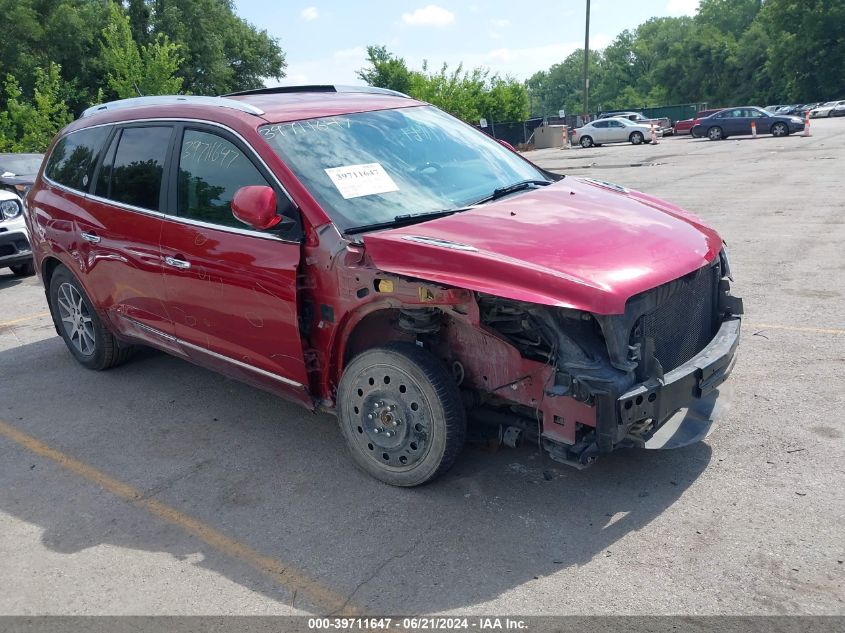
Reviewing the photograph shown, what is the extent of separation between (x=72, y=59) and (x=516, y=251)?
148 feet

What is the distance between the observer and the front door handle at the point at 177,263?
446 cm

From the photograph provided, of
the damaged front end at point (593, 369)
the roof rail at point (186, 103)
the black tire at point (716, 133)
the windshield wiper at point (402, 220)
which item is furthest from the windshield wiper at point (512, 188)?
the black tire at point (716, 133)

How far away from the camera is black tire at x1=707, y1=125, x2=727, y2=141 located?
35.6 m

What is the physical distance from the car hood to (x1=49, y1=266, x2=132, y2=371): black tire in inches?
123

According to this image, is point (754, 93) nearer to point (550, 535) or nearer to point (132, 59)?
point (132, 59)

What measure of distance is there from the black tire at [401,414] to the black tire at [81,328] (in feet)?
8.98

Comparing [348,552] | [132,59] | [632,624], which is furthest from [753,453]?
[132,59]

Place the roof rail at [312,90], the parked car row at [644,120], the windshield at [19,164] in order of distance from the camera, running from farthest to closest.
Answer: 1. the parked car row at [644,120]
2. the windshield at [19,164]
3. the roof rail at [312,90]

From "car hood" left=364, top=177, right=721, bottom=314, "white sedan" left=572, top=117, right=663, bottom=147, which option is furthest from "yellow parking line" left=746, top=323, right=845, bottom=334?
"white sedan" left=572, top=117, right=663, bottom=147

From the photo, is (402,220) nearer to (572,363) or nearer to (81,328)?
(572,363)

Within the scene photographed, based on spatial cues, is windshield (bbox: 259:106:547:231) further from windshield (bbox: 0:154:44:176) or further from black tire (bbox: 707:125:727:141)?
black tire (bbox: 707:125:727:141)

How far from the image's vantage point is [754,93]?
7500 cm

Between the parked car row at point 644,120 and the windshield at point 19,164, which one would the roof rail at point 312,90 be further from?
the parked car row at point 644,120

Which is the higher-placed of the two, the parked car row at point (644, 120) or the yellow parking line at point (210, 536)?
the parked car row at point (644, 120)
